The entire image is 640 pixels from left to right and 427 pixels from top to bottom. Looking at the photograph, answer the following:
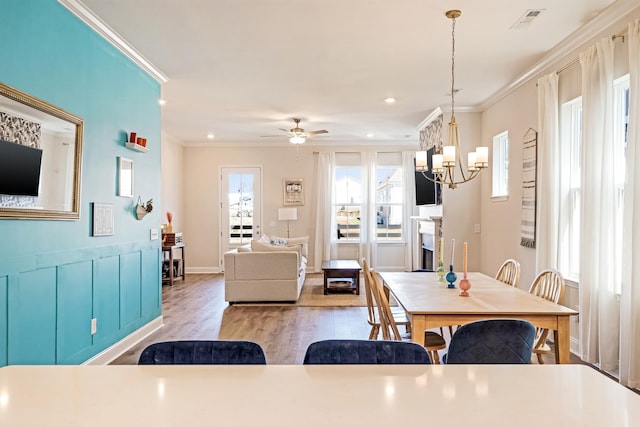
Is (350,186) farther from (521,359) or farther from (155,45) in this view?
(521,359)

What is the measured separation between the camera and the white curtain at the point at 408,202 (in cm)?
923

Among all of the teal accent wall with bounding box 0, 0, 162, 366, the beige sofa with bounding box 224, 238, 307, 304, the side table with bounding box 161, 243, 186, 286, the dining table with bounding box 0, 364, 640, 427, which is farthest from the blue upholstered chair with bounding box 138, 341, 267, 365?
the side table with bounding box 161, 243, 186, 286

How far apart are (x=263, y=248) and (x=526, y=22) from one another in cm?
418

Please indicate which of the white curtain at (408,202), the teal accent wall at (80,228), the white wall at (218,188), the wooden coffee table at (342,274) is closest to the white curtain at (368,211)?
the white wall at (218,188)

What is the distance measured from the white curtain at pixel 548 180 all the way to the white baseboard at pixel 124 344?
4.04 meters

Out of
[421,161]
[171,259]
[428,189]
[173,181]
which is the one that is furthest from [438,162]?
[173,181]

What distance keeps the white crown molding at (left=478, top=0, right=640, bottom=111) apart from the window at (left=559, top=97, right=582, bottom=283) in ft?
1.61

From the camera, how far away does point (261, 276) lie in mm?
6039

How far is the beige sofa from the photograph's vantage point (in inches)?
236

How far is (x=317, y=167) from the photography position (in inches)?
368

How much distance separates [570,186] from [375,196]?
5.33m

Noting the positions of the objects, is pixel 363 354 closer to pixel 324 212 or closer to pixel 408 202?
pixel 324 212

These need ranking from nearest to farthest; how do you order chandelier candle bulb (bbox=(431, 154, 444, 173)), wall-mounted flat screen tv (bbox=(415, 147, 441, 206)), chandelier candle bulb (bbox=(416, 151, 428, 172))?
chandelier candle bulb (bbox=(431, 154, 444, 173))
chandelier candle bulb (bbox=(416, 151, 428, 172))
wall-mounted flat screen tv (bbox=(415, 147, 441, 206))

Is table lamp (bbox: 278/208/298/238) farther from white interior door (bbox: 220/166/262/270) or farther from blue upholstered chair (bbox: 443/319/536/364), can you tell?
blue upholstered chair (bbox: 443/319/536/364)
